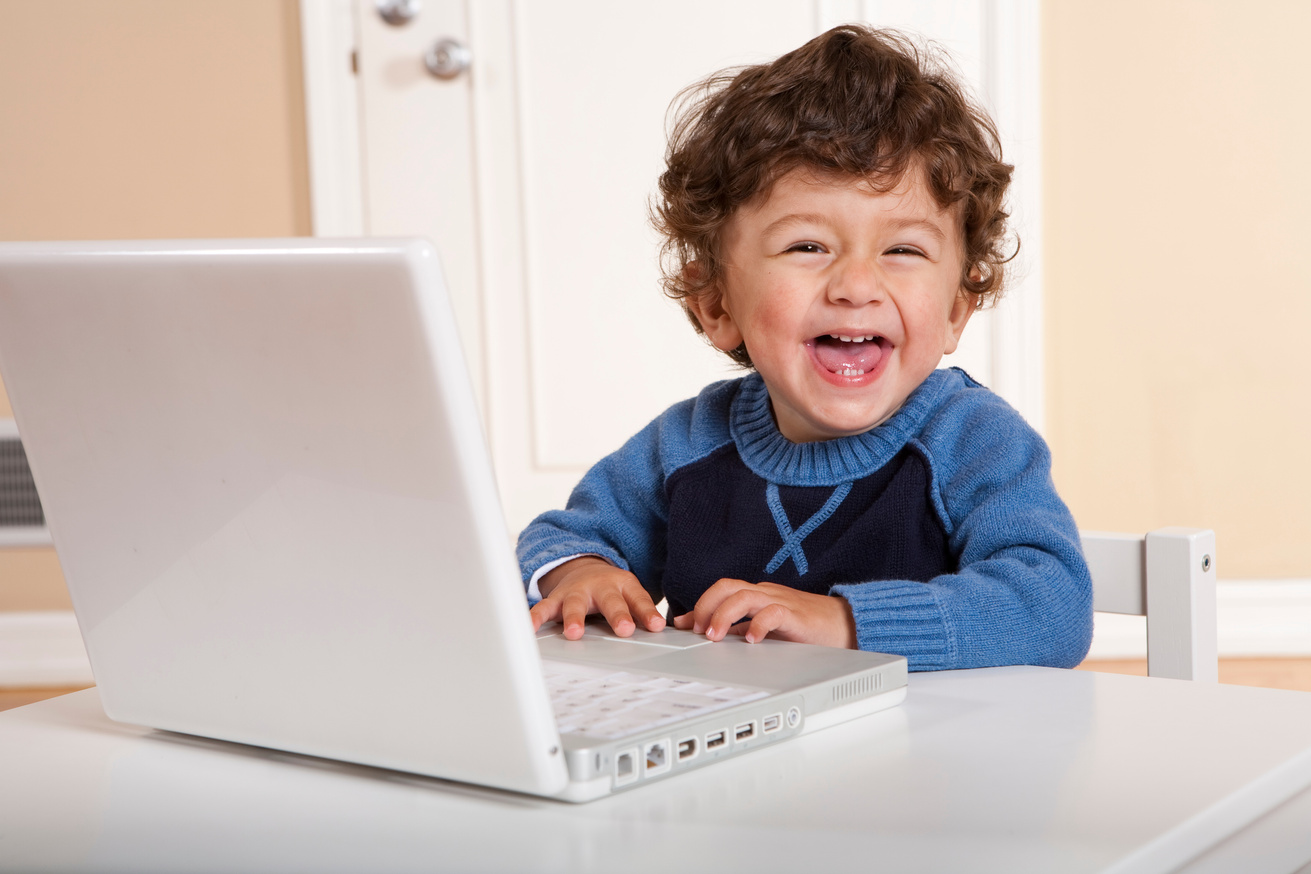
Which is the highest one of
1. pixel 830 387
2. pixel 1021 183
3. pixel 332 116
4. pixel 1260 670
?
pixel 332 116

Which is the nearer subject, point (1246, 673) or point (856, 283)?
point (856, 283)

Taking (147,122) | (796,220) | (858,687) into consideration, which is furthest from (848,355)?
(147,122)

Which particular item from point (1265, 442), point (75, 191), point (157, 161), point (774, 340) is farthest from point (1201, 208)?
point (75, 191)

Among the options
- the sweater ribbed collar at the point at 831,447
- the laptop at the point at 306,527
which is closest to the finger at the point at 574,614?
the laptop at the point at 306,527

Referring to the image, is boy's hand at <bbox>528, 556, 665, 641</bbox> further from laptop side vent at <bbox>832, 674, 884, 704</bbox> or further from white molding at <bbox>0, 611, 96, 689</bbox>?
white molding at <bbox>0, 611, 96, 689</bbox>

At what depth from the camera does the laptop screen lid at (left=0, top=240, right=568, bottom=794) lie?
0.36 meters

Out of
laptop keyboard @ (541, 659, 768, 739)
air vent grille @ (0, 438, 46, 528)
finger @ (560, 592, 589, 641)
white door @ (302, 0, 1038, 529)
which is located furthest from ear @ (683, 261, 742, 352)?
air vent grille @ (0, 438, 46, 528)

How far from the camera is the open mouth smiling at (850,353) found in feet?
2.94

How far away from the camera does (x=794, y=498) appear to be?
0.92 metres

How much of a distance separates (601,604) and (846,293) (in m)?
0.30

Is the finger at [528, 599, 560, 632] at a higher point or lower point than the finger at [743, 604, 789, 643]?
lower

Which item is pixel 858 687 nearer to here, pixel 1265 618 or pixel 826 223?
pixel 826 223

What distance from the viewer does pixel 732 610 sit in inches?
25.0

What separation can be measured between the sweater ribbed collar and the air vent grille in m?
1.59
